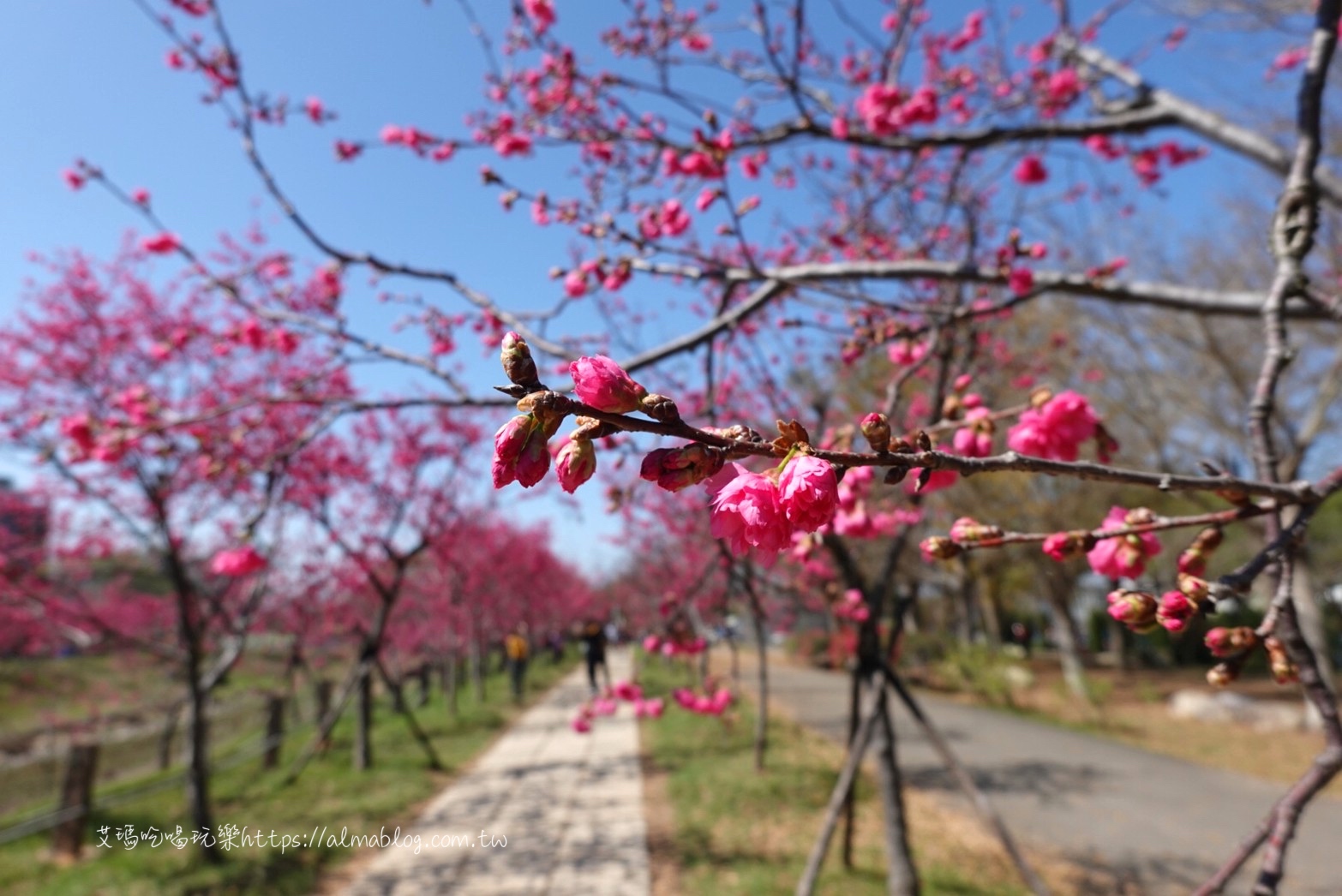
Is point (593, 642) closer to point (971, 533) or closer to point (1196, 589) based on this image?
point (971, 533)

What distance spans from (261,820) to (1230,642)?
7461 mm

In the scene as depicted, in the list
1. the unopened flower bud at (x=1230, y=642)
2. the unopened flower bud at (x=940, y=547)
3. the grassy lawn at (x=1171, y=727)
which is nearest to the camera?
the unopened flower bud at (x=1230, y=642)

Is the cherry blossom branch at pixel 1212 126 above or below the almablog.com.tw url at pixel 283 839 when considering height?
above

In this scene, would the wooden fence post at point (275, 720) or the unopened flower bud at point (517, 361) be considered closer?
the unopened flower bud at point (517, 361)

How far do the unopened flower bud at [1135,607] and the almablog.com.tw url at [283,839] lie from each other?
234 inches

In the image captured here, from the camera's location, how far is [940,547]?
1170 millimetres

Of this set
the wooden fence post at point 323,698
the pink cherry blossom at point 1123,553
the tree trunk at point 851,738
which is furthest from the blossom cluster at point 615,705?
the wooden fence post at point 323,698

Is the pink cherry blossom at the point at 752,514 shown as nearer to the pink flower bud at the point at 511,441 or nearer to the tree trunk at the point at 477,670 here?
the pink flower bud at the point at 511,441

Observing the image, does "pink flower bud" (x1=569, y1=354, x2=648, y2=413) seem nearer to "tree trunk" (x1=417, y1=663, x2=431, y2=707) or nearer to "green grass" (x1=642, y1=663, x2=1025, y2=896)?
"green grass" (x1=642, y1=663, x2=1025, y2=896)

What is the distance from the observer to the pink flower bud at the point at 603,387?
676 millimetres

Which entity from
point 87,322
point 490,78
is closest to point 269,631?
point 87,322

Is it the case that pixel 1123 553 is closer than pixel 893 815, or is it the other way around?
pixel 1123 553

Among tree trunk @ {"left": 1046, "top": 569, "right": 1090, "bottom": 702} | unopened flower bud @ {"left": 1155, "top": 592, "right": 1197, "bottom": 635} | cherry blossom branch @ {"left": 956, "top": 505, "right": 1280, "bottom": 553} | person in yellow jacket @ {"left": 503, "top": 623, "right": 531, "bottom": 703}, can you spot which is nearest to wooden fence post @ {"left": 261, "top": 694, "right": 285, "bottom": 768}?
person in yellow jacket @ {"left": 503, "top": 623, "right": 531, "bottom": 703}

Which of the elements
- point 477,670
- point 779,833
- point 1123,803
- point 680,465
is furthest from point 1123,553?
point 477,670
